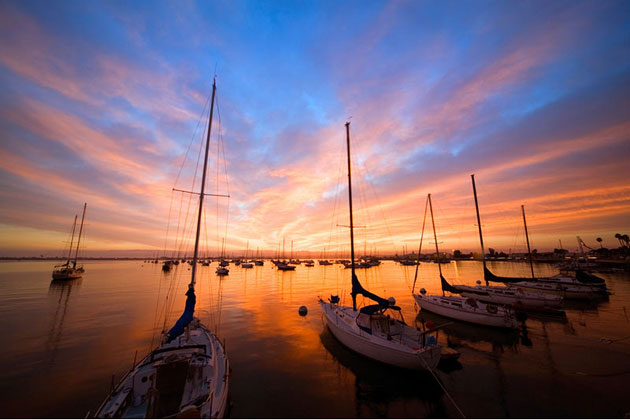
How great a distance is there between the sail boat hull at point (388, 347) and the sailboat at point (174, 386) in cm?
794

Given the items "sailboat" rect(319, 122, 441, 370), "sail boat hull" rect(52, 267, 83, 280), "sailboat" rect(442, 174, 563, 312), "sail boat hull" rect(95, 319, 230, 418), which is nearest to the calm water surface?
"sailboat" rect(319, 122, 441, 370)

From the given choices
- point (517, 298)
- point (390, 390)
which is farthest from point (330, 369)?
point (517, 298)

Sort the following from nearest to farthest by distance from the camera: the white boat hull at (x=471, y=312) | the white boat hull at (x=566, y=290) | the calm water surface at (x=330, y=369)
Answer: the calm water surface at (x=330, y=369) < the white boat hull at (x=471, y=312) < the white boat hull at (x=566, y=290)

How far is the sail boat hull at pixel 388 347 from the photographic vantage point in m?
11.2

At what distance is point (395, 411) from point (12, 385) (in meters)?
18.9

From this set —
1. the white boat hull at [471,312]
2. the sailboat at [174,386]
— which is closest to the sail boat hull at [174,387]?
the sailboat at [174,386]

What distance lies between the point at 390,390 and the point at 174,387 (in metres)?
9.62

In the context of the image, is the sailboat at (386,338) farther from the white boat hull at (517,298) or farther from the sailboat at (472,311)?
the white boat hull at (517,298)

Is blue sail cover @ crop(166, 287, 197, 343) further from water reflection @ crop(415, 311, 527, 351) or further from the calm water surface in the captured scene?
water reflection @ crop(415, 311, 527, 351)

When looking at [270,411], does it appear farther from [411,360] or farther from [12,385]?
[12,385]

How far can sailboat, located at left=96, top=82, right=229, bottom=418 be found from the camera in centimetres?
673

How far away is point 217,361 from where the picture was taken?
978 cm

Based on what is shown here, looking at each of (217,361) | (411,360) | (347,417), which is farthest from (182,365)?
(411,360)

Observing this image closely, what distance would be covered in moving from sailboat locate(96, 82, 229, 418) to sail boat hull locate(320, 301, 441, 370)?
7.94 meters
